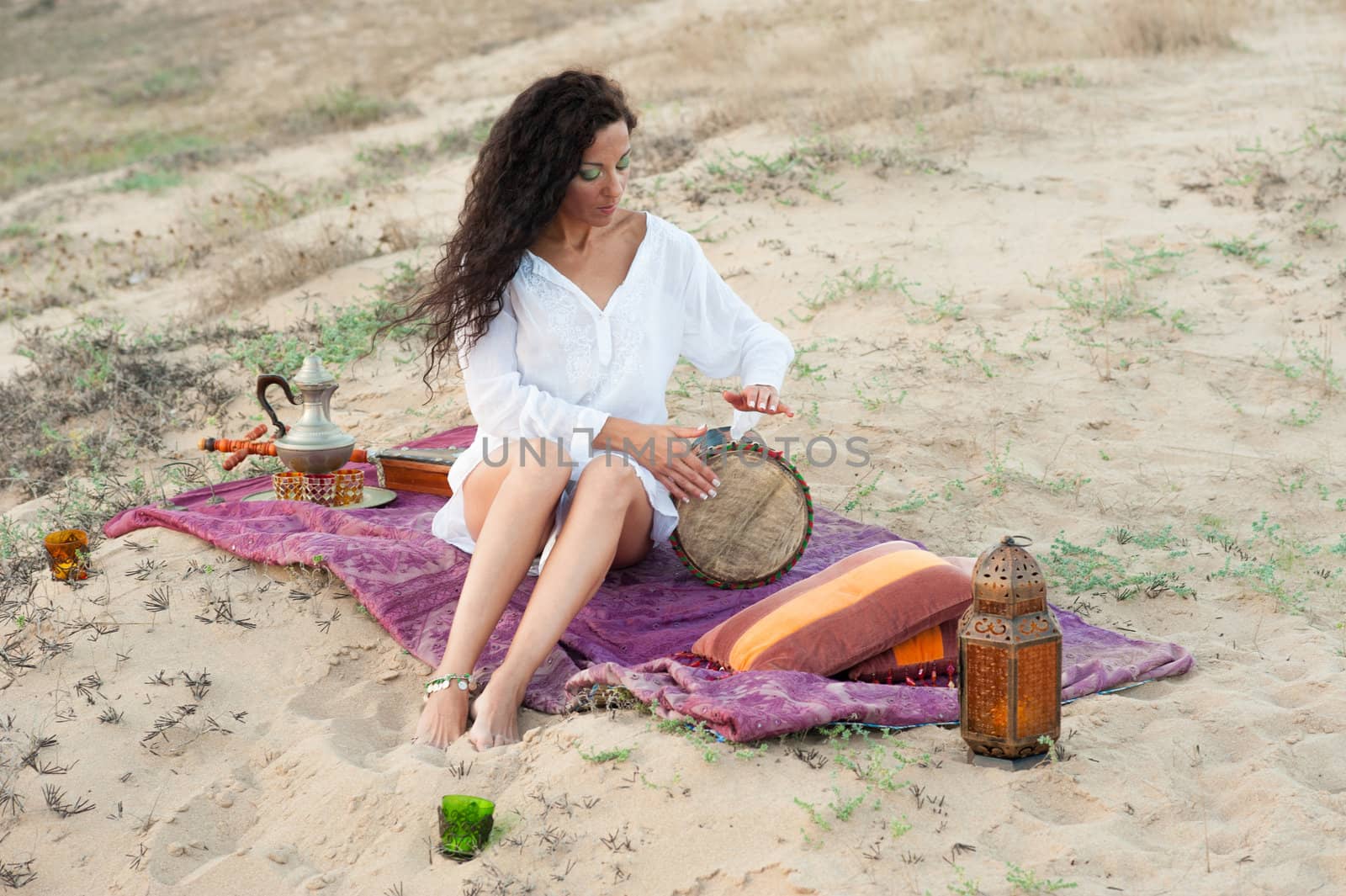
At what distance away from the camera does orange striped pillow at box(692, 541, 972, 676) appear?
329 cm

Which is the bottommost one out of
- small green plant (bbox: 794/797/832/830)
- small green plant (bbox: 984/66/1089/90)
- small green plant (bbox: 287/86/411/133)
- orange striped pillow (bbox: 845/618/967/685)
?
orange striped pillow (bbox: 845/618/967/685)

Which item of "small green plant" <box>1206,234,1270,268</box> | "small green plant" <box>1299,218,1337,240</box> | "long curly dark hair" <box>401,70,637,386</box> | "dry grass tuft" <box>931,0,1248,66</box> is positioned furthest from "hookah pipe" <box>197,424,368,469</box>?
"dry grass tuft" <box>931,0,1248,66</box>

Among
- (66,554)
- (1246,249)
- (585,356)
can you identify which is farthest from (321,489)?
(1246,249)

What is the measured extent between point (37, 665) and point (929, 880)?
2514mm

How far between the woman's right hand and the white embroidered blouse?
53 millimetres

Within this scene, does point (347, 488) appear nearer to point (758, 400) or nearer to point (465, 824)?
point (758, 400)

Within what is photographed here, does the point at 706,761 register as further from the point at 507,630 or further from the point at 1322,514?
the point at 1322,514

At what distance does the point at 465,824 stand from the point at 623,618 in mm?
1196

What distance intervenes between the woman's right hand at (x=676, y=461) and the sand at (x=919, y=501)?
784 mm

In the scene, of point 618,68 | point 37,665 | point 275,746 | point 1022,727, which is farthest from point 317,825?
point 618,68

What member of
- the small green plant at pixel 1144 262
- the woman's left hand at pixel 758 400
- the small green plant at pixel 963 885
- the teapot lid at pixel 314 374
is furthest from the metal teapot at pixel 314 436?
the small green plant at pixel 1144 262

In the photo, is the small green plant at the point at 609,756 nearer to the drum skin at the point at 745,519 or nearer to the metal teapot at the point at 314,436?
the drum skin at the point at 745,519

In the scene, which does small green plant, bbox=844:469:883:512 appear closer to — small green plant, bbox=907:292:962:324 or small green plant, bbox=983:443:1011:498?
small green plant, bbox=983:443:1011:498

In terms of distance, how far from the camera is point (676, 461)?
370cm
